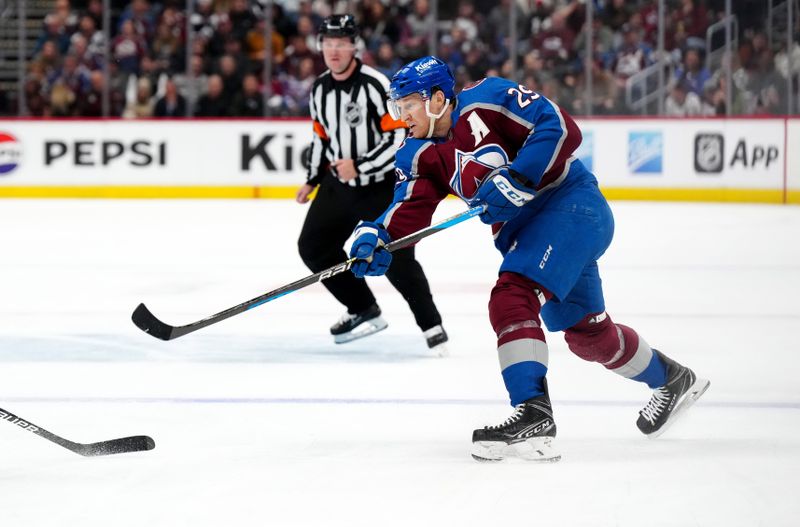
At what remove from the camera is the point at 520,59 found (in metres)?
10.7

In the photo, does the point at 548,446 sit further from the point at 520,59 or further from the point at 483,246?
the point at 520,59

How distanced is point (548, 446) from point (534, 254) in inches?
16.5

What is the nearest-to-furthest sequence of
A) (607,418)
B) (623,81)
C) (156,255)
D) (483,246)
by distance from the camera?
(607,418) → (156,255) → (483,246) → (623,81)

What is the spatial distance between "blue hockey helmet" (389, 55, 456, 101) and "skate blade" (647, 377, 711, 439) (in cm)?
92

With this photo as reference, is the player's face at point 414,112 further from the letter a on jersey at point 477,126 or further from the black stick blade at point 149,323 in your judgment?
the black stick blade at point 149,323

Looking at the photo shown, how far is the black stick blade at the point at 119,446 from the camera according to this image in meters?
2.71

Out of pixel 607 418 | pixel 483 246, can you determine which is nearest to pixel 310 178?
pixel 607 418

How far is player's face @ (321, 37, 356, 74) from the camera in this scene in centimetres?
421

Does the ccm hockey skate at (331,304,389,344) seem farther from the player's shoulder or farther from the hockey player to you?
the player's shoulder

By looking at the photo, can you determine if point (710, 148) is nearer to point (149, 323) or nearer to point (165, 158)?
point (165, 158)

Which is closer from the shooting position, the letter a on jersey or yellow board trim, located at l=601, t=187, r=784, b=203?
A: the letter a on jersey

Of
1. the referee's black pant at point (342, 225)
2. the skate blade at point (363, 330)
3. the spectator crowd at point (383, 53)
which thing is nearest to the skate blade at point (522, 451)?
the referee's black pant at point (342, 225)

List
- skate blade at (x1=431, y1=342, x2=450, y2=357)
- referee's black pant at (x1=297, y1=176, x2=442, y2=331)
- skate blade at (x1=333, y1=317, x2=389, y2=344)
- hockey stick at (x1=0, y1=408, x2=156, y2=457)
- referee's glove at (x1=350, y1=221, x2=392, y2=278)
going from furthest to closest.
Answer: skate blade at (x1=333, y1=317, x2=389, y2=344), referee's black pant at (x1=297, y1=176, x2=442, y2=331), skate blade at (x1=431, y1=342, x2=450, y2=357), referee's glove at (x1=350, y1=221, x2=392, y2=278), hockey stick at (x1=0, y1=408, x2=156, y2=457)

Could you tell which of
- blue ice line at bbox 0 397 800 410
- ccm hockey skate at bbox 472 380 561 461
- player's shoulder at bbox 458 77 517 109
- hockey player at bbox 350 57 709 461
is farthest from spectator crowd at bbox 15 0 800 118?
ccm hockey skate at bbox 472 380 561 461
